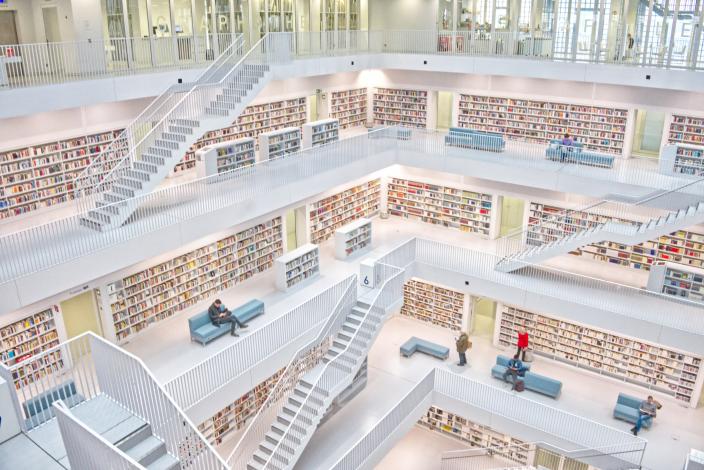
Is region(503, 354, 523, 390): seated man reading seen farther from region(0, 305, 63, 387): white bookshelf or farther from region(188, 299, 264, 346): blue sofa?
region(0, 305, 63, 387): white bookshelf

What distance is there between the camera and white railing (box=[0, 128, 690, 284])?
1105cm

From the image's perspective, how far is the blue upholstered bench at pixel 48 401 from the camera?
7242mm

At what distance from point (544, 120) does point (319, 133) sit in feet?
23.5

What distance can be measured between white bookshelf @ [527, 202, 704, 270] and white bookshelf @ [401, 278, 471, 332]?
296 centimetres

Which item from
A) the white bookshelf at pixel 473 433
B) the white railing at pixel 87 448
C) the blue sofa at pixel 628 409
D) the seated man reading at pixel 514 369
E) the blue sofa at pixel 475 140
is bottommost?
the white bookshelf at pixel 473 433

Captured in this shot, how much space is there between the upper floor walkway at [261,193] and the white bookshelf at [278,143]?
40 cm

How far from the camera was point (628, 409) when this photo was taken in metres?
14.7

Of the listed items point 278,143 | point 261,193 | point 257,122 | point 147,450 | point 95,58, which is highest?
point 95,58

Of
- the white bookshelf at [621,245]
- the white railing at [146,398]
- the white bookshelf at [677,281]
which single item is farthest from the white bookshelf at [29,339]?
the white bookshelf at [677,281]

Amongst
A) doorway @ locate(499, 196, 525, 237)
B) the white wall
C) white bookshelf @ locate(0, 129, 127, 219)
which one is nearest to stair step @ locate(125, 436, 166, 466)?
white bookshelf @ locate(0, 129, 127, 219)

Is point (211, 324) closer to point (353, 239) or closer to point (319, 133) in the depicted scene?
point (353, 239)

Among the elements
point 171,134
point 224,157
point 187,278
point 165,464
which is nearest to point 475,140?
point 224,157

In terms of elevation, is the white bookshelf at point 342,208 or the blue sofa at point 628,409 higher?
the white bookshelf at point 342,208

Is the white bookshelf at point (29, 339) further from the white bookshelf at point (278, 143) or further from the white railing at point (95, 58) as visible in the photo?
the white bookshelf at point (278, 143)
